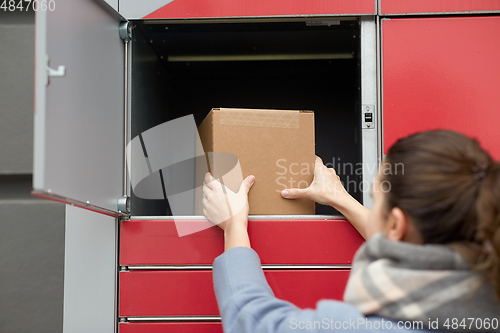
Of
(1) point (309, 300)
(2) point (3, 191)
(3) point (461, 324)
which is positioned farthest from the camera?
(2) point (3, 191)

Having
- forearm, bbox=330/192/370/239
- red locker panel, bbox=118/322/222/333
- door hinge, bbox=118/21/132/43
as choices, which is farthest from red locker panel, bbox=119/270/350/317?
door hinge, bbox=118/21/132/43

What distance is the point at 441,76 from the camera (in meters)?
0.98

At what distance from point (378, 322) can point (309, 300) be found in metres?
0.46

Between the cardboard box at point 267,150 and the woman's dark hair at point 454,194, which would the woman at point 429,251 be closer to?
the woman's dark hair at point 454,194

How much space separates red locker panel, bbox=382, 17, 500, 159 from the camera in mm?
961

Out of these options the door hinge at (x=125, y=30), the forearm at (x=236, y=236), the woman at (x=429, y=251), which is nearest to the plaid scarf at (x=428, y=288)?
the woman at (x=429, y=251)

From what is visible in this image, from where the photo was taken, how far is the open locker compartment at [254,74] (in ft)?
3.60

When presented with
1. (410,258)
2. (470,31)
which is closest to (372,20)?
(470,31)

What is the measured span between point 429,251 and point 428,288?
5 centimetres

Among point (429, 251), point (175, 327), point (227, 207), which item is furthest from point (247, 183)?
point (429, 251)

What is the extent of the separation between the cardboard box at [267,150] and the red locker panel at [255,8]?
0.29 meters

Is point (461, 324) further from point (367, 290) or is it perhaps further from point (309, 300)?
point (309, 300)

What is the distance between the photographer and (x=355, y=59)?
133cm

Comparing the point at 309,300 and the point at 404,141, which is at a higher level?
the point at 404,141
